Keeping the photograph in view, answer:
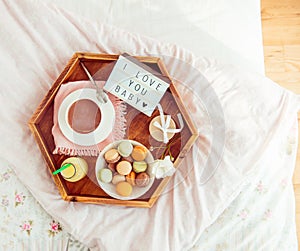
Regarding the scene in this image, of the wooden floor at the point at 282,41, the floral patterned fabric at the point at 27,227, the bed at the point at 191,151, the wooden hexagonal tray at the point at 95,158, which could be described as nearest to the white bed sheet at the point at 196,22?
the bed at the point at 191,151

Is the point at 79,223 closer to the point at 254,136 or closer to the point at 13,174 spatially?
the point at 13,174

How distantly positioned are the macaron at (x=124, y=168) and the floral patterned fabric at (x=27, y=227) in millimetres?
243

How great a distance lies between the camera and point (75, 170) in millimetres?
1132

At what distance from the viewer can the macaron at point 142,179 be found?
1.12 metres

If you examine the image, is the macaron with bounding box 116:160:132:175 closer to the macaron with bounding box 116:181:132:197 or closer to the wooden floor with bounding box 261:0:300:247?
the macaron with bounding box 116:181:132:197

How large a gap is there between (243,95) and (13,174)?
0.69 metres

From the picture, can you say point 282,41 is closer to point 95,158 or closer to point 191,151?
point 191,151

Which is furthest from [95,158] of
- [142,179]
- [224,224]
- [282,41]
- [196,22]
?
[282,41]

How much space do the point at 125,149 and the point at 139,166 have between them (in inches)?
2.3

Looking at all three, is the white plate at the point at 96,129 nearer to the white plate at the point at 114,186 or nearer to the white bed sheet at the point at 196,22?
the white plate at the point at 114,186

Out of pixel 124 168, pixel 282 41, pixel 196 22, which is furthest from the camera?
pixel 282 41

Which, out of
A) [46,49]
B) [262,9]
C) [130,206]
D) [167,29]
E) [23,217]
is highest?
[262,9]

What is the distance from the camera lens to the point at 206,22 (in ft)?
4.65

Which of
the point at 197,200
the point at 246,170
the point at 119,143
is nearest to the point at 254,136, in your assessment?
the point at 246,170
